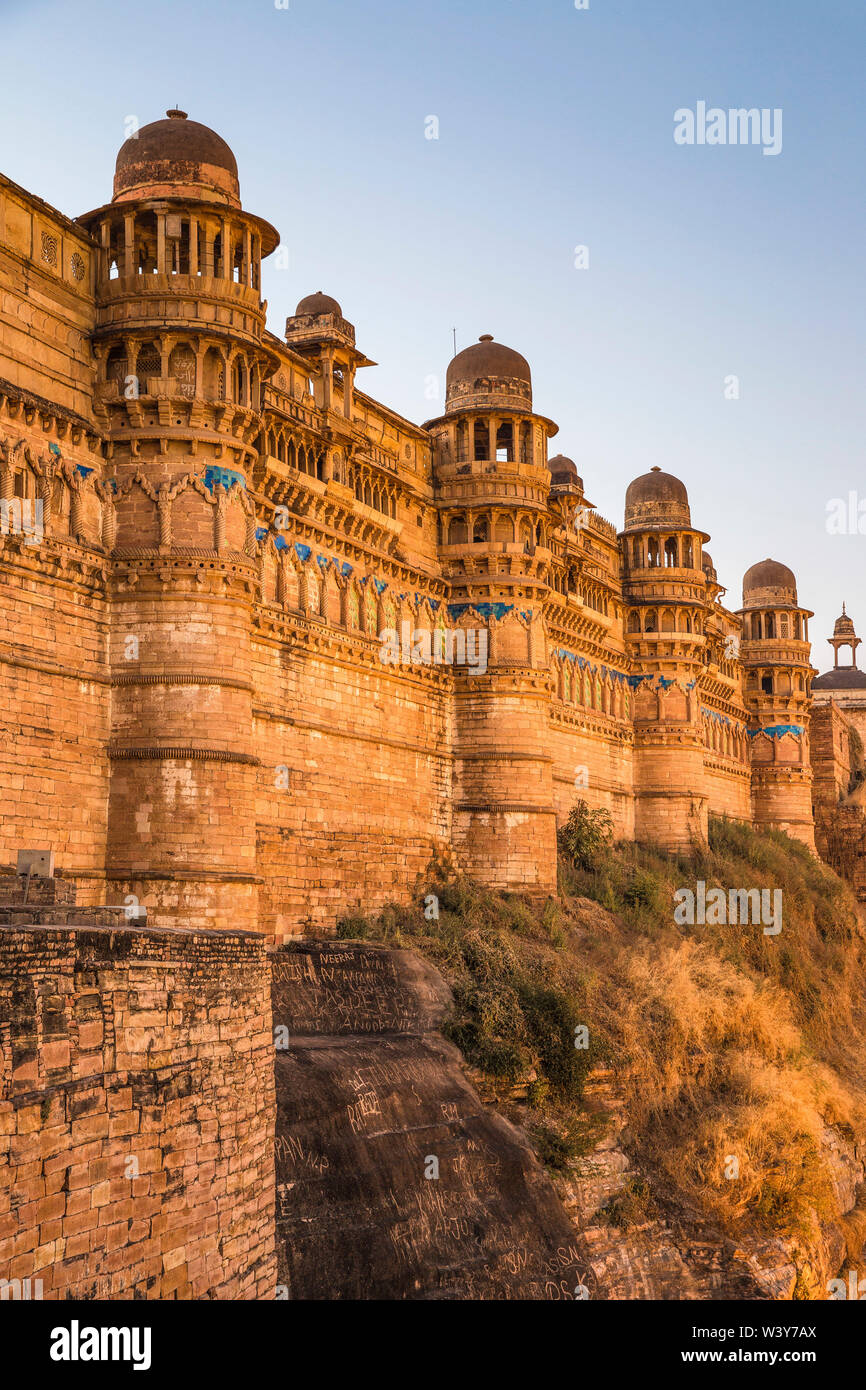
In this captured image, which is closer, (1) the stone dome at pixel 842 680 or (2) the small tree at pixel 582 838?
(2) the small tree at pixel 582 838

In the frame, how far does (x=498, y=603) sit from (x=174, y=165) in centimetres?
1172

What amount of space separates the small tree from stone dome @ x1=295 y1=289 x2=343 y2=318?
12.6m

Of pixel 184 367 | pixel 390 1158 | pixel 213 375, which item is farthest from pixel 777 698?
pixel 390 1158

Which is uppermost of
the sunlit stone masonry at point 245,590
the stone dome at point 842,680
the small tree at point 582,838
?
the stone dome at point 842,680

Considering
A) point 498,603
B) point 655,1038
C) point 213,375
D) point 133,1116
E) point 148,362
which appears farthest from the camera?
point 498,603

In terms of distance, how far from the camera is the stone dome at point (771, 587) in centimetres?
5084

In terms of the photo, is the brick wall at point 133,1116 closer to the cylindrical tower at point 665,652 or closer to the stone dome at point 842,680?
the cylindrical tower at point 665,652

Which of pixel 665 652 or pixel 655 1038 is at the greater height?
pixel 665 652

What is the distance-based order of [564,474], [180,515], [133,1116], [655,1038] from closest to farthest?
1. [133,1116]
2. [180,515]
3. [655,1038]
4. [564,474]

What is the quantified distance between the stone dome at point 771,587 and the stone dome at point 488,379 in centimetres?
2346

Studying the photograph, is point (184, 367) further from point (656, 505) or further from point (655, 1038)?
point (656, 505)

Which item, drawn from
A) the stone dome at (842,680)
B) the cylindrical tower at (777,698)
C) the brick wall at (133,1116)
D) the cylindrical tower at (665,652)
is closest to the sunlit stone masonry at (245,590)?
the cylindrical tower at (665,652)

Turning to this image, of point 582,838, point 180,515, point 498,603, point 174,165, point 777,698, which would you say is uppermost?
point 174,165

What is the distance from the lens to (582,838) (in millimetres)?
32375
